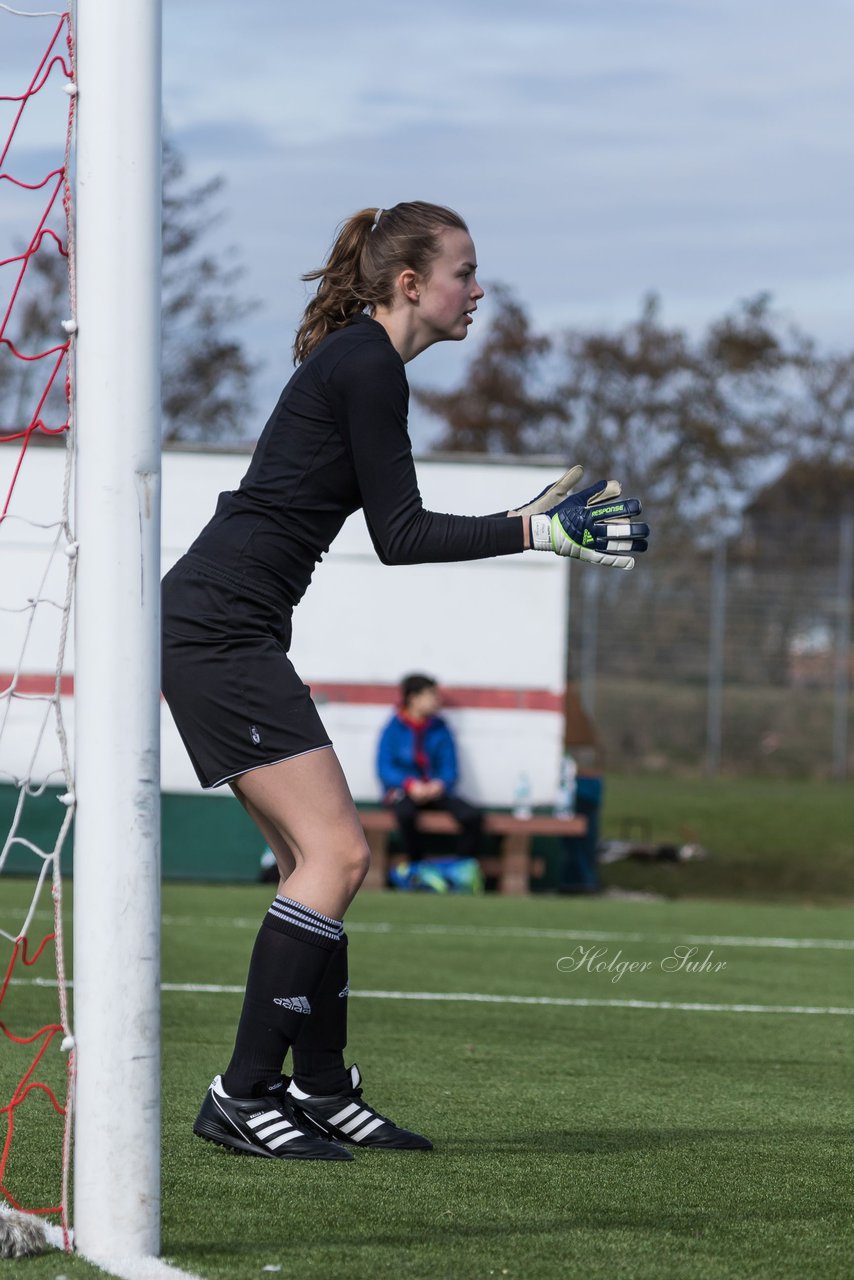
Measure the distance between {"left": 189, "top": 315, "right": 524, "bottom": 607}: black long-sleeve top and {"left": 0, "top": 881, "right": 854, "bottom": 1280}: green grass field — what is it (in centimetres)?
120

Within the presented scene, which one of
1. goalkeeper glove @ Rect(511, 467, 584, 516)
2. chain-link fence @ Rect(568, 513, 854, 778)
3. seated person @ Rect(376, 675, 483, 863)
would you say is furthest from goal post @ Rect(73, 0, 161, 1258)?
chain-link fence @ Rect(568, 513, 854, 778)

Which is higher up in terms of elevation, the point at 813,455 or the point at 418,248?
the point at 813,455

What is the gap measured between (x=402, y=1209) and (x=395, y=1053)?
199 cm

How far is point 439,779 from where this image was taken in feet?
40.8

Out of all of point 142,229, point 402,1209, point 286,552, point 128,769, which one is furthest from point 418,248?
point 402,1209

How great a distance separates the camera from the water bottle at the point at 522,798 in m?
12.7

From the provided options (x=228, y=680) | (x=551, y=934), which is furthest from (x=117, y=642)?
(x=551, y=934)

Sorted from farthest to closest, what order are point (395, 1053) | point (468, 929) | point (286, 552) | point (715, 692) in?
1. point (715, 692)
2. point (468, 929)
3. point (395, 1053)
4. point (286, 552)

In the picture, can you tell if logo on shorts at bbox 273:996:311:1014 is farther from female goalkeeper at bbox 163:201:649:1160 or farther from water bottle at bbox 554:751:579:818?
water bottle at bbox 554:751:579:818

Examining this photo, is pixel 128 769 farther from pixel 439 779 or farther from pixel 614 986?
pixel 439 779

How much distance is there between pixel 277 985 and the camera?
11.6 feet

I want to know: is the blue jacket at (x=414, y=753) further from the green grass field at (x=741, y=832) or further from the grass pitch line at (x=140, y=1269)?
the grass pitch line at (x=140, y=1269)

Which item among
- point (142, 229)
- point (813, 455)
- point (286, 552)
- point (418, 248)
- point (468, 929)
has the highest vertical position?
point (813, 455)

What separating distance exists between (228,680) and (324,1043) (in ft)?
2.87
